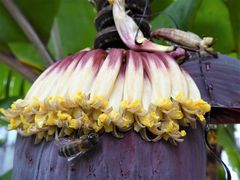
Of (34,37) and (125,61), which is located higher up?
(125,61)

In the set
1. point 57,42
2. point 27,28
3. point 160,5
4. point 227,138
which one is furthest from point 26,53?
point 227,138

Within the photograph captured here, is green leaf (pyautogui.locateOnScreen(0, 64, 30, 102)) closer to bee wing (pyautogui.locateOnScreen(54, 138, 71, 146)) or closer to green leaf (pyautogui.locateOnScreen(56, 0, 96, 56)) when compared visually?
green leaf (pyautogui.locateOnScreen(56, 0, 96, 56))

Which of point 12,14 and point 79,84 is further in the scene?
point 12,14

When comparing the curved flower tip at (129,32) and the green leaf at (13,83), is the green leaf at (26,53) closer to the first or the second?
the green leaf at (13,83)

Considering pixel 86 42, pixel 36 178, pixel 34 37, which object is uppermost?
pixel 36 178

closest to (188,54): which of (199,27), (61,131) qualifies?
(61,131)

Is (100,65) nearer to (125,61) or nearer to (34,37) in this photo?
(125,61)

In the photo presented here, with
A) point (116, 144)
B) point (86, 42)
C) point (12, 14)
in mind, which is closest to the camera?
point (116, 144)
